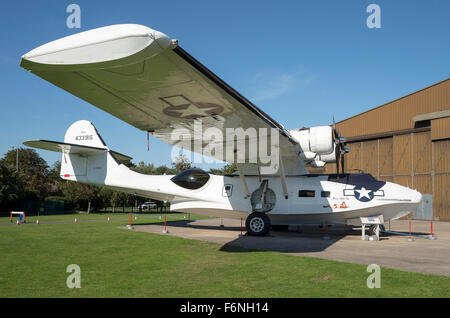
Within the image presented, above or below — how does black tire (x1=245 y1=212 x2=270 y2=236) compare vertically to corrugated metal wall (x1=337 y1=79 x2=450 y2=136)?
below

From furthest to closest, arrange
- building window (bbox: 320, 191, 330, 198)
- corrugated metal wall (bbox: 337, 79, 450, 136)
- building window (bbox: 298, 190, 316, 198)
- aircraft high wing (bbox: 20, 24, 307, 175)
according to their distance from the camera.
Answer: corrugated metal wall (bbox: 337, 79, 450, 136)
building window (bbox: 298, 190, 316, 198)
building window (bbox: 320, 191, 330, 198)
aircraft high wing (bbox: 20, 24, 307, 175)

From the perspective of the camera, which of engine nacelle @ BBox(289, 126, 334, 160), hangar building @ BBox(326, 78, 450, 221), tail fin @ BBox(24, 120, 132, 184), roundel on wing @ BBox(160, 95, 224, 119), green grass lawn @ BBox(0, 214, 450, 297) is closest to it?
green grass lawn @ BBox(0, 214, 450, 297)

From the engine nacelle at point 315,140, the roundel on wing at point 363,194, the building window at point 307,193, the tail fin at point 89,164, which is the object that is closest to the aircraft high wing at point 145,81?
the engine nacelle at point 315,140

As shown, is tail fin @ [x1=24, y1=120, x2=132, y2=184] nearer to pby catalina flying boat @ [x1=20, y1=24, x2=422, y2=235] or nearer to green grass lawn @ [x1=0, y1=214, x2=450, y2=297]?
pby catalina flying boat @ [x1=20, y1=24, x2=422, y2=235]

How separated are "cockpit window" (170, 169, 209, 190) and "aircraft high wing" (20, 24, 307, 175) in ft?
A: 14.0

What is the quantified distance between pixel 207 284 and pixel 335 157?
9.02m

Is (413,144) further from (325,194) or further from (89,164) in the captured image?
(89,164)

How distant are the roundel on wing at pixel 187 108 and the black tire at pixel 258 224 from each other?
5436 millimetres

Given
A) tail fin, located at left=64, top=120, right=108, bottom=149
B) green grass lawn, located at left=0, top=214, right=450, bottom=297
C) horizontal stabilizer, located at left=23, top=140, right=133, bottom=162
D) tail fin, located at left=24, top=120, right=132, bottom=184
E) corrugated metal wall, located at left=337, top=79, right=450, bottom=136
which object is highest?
corrugated metal wall, located at left=337, top=79, right=450, bottom=136

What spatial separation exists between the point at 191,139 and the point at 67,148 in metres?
6.51

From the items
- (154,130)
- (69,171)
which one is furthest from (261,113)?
(69,171)

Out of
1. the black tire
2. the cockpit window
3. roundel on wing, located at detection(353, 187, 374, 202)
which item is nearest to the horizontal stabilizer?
the cockpit window

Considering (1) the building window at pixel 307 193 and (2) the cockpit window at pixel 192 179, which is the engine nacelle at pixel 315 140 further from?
(2) the cockpit window at pixel 192 179

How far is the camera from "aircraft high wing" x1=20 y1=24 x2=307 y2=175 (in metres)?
4.29
